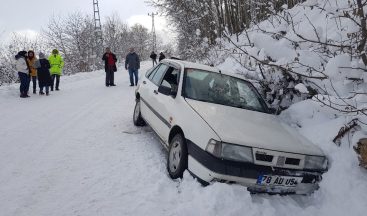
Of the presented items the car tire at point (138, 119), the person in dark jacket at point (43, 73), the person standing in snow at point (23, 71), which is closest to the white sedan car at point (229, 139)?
the car tire at point (138, 119)

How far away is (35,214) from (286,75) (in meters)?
4.89

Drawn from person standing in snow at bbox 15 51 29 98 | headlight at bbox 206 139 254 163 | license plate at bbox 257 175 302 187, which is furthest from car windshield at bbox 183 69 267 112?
person standing in snow at bbox 15 51 29 98

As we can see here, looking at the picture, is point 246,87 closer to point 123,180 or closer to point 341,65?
point 341,65

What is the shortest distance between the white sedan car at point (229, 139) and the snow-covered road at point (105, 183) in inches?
7.8

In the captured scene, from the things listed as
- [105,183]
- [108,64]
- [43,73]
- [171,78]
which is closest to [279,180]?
[105,183]

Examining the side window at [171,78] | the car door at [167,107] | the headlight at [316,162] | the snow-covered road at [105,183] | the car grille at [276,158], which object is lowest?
the snow-covered road at [105,183]

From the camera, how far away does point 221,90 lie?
541 centimetres

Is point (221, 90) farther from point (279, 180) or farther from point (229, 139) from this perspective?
point (279, 180)

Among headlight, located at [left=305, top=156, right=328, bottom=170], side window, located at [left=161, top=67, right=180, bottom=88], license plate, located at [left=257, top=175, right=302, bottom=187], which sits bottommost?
license plate, located at [left=257, top=175, right=302, bottom=187]

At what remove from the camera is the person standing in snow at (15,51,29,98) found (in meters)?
11.2

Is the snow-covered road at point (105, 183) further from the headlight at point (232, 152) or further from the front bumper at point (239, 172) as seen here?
the headlight at point (232, 152)

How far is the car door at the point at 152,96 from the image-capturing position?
19.2 feet

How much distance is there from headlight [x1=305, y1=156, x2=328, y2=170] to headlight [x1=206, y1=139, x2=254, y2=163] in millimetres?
795

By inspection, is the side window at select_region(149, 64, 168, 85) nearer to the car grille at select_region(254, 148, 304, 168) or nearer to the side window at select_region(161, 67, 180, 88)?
the side window at select_region(161, 67, 180, 88)
